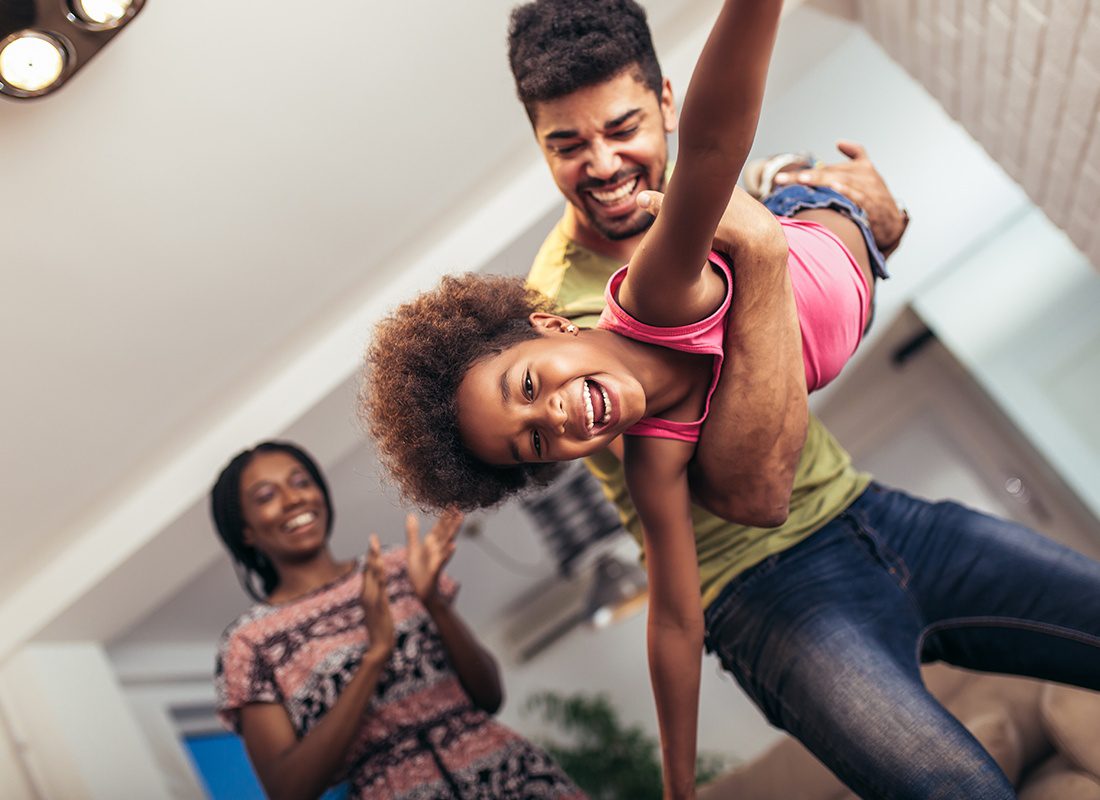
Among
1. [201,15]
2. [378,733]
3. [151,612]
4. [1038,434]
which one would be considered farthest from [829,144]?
[151,612]

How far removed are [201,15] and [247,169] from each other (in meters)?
0.42

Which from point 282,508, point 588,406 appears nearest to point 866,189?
point 588,406

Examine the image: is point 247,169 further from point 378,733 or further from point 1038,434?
point 1038,434

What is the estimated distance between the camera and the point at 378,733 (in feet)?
7.86

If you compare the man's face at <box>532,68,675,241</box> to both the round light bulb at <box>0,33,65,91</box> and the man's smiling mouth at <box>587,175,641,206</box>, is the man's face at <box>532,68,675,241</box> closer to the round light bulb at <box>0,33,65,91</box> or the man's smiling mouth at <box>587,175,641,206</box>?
the man's smiling mouth at <box>587,175,641,206</box>

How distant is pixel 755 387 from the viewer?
150 cm

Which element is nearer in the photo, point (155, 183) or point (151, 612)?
point (155, 183)

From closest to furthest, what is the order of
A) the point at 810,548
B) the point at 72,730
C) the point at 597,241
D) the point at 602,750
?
the point at 810,548 → the point at 597,241 → the point at 72,730 → the point at 602,750

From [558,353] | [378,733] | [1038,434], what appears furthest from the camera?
[1038,434]

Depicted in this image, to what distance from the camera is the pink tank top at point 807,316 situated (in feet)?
4.89

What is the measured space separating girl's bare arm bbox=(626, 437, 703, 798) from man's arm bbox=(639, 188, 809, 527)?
6 centimetres

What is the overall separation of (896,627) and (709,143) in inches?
35.1

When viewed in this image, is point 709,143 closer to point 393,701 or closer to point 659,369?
point 659,369

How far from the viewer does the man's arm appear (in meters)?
1.45
